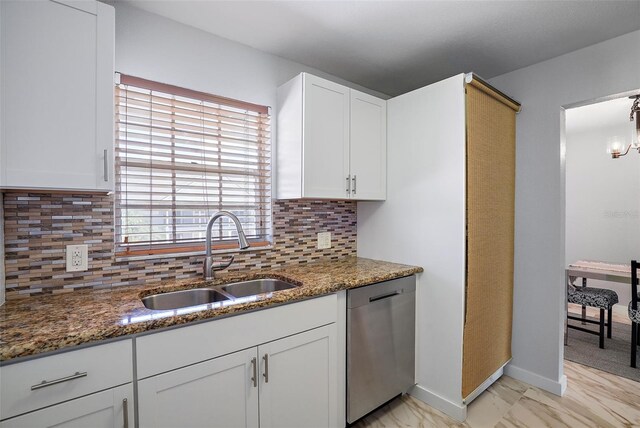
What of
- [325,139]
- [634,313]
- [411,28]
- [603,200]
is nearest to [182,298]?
[325,139]

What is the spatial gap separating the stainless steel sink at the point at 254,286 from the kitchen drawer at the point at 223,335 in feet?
1.02

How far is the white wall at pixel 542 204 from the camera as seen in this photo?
7.21ft

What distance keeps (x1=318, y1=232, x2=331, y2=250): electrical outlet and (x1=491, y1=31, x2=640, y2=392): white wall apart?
4.84 ft

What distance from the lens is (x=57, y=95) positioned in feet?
4.13

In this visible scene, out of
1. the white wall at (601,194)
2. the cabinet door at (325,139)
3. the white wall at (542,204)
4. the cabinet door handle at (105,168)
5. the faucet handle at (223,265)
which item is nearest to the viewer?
the cabinet door handle at (105,168)

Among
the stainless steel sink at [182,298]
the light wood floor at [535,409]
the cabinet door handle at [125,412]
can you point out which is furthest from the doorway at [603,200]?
the cabinet door handle at [125,412]

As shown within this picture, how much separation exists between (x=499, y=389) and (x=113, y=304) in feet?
8.44

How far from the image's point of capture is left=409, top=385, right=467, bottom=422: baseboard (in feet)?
6.44

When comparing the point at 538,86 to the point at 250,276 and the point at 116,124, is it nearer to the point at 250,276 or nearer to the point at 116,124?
the point at 250,276

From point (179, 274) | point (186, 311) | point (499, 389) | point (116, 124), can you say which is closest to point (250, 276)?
point (179, 274)

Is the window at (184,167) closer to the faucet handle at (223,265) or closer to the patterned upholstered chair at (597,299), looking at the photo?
the faucet handle at (223,265)

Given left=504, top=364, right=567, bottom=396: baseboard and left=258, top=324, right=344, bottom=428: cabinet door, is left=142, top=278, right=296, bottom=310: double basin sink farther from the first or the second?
left=504, top=364, right=567, bottom=396: baseboard

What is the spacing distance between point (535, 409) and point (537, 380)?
337 millimetres

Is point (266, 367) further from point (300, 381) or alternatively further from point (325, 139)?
point (325, 139)
